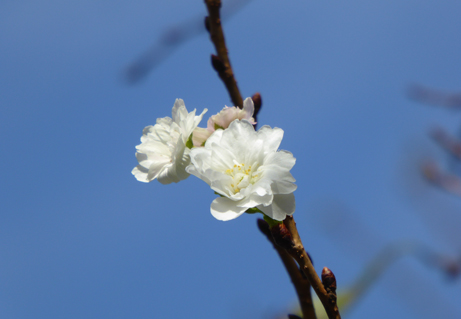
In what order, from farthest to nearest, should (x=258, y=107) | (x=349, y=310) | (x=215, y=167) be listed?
(x=349, y=310) < (x=258, y=107) < (x=215, y=167)

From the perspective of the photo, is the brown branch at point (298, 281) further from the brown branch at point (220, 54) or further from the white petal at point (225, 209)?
the brown branch at point (220, 54)

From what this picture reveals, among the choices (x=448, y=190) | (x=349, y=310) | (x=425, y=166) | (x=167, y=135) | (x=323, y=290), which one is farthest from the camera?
(x=425, y=166)

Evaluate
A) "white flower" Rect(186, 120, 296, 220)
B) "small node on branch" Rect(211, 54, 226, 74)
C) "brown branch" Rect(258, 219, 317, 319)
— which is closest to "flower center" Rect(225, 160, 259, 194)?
"white flower" Rect(186, 120, 296, 220)

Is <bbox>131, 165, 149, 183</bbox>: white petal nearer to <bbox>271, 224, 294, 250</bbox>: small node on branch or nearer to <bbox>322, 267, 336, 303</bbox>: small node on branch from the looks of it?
<bbox>271, 224, 294, 250</bbox>: small node on branch

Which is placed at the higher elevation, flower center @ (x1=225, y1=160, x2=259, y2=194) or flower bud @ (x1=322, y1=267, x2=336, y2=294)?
flower center @ (x1=225, y1=160, x2=259, y2=194)

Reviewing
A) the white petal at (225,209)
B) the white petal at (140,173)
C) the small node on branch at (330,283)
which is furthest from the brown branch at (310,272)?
the white petal at (140,173)

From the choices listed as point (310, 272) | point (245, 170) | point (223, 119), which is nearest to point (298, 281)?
point (310, 272)

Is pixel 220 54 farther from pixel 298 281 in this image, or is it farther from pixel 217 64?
pixel 298 281

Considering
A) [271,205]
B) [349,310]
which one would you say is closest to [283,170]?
[271,205]

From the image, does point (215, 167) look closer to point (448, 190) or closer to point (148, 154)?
point (148, 154)
